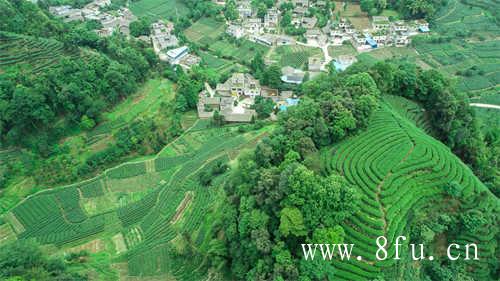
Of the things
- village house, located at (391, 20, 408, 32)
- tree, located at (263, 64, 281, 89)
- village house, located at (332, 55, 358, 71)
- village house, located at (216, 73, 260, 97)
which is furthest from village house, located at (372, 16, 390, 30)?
village house, located at (216, 73, 260, 97)

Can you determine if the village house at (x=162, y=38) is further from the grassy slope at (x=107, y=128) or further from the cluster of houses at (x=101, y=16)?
the grassy slope at (x=107, y=128)

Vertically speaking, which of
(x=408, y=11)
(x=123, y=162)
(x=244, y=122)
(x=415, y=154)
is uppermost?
(x=408, y=11)

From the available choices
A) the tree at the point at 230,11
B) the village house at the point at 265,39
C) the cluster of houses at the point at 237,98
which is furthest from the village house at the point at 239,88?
the tree at the point at 230,11

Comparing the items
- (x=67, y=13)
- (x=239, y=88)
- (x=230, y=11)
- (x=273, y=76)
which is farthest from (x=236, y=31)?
(x=67, y=13)

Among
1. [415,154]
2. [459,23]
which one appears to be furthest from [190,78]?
[459,23]

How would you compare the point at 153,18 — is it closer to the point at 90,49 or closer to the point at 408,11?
the point at 90,49

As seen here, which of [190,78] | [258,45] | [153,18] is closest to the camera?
[190,78]
